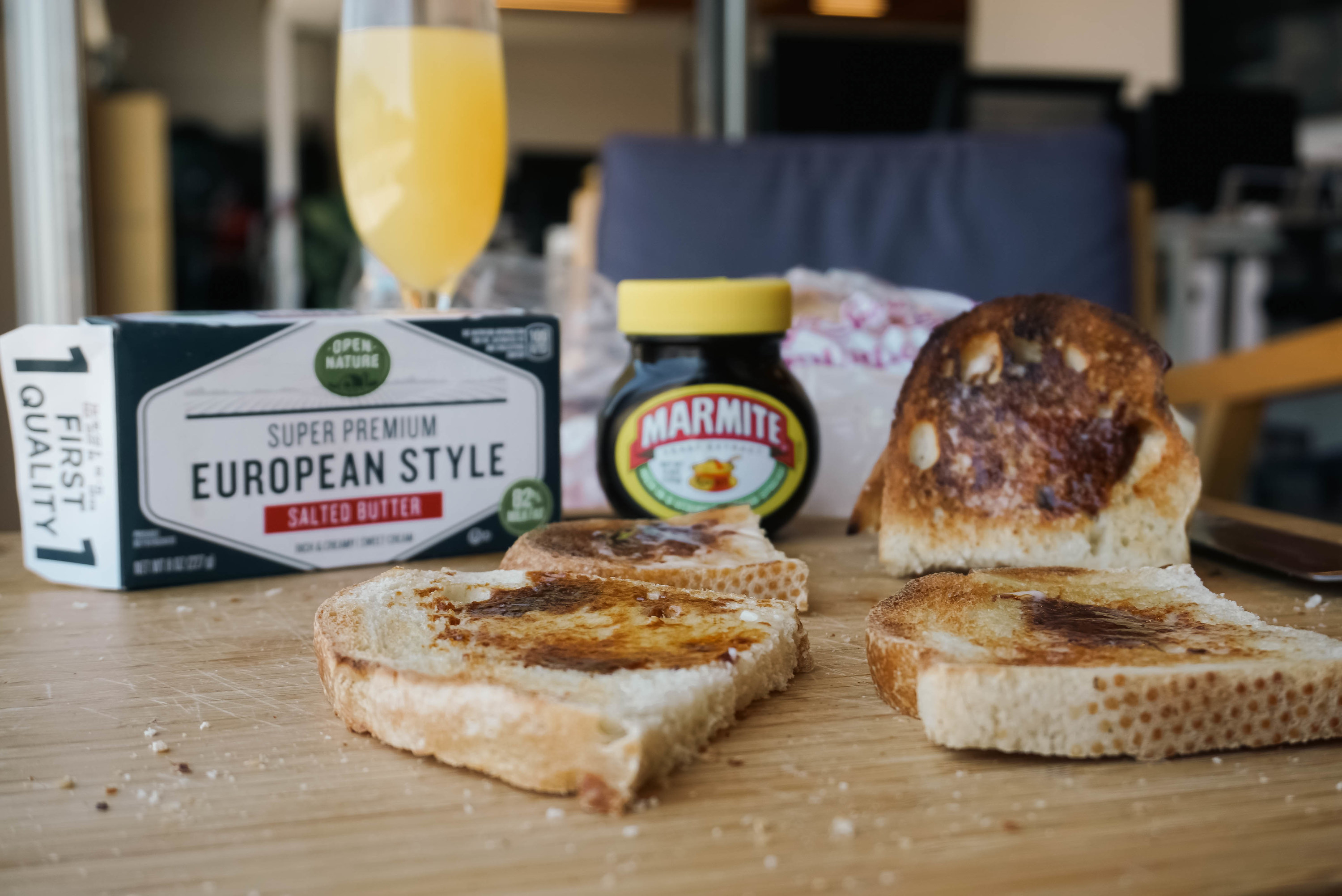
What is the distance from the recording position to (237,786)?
0.53 metres

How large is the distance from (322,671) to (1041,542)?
577 mm

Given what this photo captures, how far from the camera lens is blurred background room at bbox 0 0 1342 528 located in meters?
2.12

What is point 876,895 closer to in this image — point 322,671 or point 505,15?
point 322,671

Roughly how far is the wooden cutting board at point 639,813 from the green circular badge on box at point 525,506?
36cm

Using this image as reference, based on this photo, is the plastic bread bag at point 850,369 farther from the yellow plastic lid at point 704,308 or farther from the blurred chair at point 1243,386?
the blurred chair at point 1243,386

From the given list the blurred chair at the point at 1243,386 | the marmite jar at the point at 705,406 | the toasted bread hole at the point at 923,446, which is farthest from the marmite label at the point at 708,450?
the blurred chair at the point at 1243,386

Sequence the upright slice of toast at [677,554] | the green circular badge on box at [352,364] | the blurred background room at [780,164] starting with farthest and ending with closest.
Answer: the blurred background room at [780,164] < the green circular badge on box at [352,364] < the upright slice of toast at [677,554]

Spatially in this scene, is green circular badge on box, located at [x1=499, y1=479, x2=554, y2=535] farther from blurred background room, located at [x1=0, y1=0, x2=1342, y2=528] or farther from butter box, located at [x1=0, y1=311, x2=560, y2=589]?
blurred background room, located at [x1=0, y1=0, x2=1342, y2=528]

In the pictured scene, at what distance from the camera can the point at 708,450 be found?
1013 millimetres

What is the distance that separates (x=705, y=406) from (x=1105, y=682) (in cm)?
50

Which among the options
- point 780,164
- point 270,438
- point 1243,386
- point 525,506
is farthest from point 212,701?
point 780,164

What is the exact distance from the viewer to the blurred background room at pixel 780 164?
212 cm

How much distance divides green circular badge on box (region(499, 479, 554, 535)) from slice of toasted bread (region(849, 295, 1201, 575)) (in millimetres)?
314

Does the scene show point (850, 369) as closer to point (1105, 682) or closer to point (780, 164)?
point (1105, 682)
